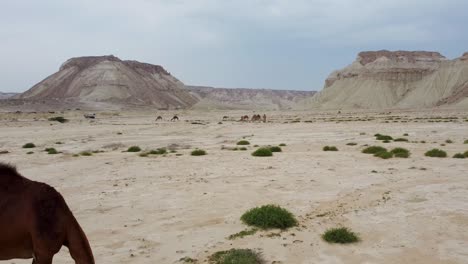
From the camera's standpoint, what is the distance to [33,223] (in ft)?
14.0

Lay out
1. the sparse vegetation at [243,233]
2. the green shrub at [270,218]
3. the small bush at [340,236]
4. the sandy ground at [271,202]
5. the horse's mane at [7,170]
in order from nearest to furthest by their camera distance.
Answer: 1. the horse's mane at [7,170]
2. the sandy ground at [271,202]
3. the small bush at [340,236]
4. the sparse vegetation at [243,233]
5. the green shrub at [270,218]

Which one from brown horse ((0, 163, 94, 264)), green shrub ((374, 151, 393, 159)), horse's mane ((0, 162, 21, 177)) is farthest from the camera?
green shrub ((374, 151, 393, 159))

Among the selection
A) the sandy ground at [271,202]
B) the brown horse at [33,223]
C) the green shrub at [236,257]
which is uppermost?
the brown horse at [33,223]

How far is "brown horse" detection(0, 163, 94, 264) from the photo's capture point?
4.27 meters

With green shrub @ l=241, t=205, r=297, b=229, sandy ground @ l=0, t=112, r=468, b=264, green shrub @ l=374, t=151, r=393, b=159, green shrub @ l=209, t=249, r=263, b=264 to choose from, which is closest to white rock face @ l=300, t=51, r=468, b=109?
green shrub @ l=374, t=151, r=393, b=159

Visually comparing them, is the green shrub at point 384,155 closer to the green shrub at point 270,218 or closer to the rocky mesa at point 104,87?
the green shrub at point 270,218

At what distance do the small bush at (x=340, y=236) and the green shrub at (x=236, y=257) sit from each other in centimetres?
158

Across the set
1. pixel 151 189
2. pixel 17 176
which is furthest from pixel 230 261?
pixel 151 189

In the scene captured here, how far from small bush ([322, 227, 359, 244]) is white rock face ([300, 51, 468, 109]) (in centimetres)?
13043

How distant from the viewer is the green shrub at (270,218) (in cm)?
945

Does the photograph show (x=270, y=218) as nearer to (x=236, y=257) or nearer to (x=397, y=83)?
(x=236, y=257)

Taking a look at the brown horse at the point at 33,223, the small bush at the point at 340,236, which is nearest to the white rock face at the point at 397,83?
the small bush at the point at 340,236

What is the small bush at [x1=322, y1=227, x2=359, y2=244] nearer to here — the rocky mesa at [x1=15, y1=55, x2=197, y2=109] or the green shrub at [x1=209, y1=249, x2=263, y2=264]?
the green shrub at [x1=209, y1=249, x2=263, y2=264]

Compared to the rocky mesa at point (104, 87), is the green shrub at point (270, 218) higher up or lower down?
lower down
